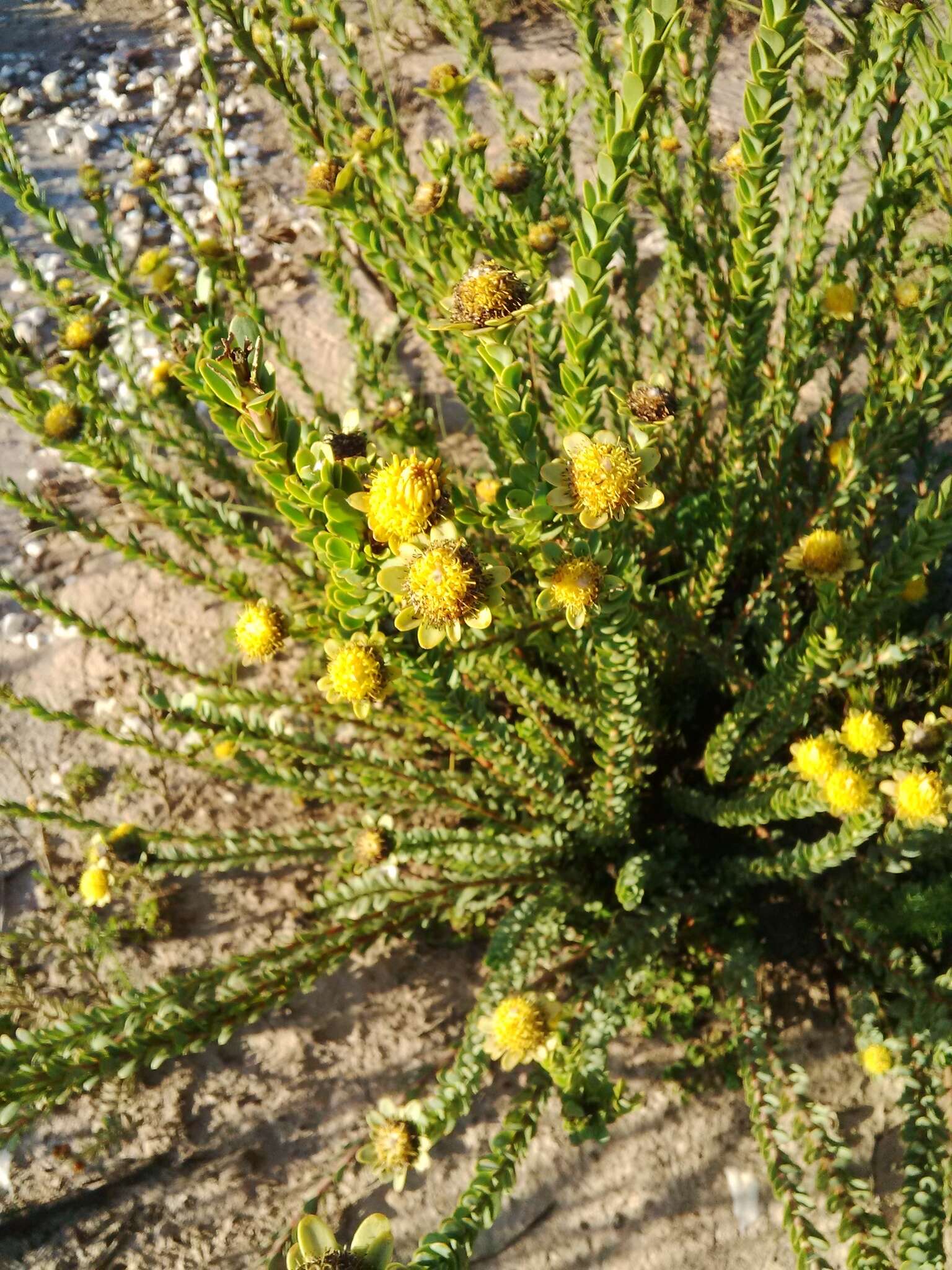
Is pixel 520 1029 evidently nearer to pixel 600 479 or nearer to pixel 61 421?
pixel 600 479

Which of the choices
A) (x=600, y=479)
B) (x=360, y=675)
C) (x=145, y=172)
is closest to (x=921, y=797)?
(x=600, y=479)

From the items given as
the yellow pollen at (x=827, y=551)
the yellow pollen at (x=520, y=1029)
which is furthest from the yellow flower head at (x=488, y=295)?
the yellow pollen at (x=520, y=1029)

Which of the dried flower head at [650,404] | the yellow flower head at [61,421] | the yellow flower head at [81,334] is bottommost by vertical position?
the dried flower head at [650,404]

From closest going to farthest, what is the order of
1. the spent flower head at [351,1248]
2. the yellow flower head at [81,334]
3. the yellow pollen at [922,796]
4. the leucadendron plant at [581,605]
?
the leucadendron plant at [581,605] → the spent flower head at [351,1248] → the yellow pollen at [922,796] → the yellow flower head at [81,334]

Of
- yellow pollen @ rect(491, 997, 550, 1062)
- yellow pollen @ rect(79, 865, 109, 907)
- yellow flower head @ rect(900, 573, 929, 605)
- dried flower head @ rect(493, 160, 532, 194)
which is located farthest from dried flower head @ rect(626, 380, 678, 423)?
yellow pollen @ rect(79, 865, 109, 907)

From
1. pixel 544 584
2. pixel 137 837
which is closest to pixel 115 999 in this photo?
pixel 137 837

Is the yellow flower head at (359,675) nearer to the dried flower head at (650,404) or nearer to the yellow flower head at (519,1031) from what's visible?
the dried flower head at (650,404)

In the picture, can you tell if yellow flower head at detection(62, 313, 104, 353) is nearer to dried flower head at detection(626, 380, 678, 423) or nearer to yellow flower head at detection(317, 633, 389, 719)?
yellow flower head at detection(317, 633, 389, 719)
